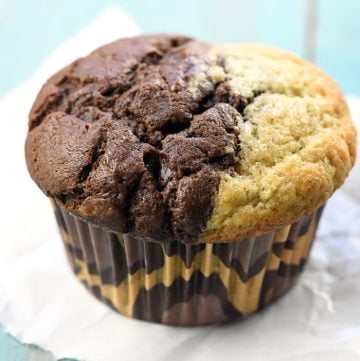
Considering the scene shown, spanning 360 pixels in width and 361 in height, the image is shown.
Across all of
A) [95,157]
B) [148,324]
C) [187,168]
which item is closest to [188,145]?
[187,168]

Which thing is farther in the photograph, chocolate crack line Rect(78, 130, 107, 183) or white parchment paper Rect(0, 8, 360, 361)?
white parchment paper Rect(0, 8, 360, 361)

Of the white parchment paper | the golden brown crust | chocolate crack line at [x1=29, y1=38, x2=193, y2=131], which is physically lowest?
the white parchment paper

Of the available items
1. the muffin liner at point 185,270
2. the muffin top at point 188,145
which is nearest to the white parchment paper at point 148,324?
the muffin liner at point 185,270

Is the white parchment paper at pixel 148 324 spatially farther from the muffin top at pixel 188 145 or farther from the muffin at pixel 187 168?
the muffin top at pixel 188 145

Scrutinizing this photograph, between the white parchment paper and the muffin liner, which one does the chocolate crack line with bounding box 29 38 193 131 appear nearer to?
the muffin liner

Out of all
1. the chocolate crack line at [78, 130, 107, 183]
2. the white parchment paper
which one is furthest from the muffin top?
the white parchment paper

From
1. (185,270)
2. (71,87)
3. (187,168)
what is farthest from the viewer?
(71,87)

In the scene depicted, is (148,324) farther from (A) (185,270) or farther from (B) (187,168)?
(B) (187,168)
